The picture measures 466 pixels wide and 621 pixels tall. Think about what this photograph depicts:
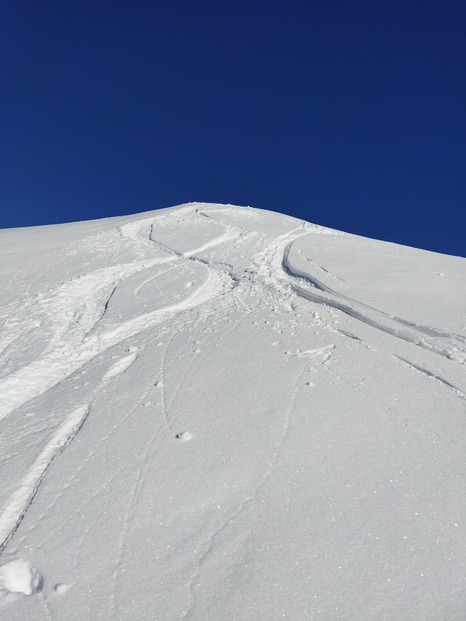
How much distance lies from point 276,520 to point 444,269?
251 inches

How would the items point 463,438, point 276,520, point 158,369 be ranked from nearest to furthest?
point 276,520, point 463,438, point 158,369

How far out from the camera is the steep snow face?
7.49ft

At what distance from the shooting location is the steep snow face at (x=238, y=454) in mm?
2283

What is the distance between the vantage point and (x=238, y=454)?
3.20 meters

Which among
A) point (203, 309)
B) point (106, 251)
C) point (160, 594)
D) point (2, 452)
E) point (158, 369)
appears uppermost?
point (106, 251)

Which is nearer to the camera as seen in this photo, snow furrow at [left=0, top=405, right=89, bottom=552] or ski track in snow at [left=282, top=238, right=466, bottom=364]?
snow furrow at [left=0, top=405, right=89, bottom=552]

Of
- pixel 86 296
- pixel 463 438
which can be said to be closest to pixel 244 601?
pixel 463 438

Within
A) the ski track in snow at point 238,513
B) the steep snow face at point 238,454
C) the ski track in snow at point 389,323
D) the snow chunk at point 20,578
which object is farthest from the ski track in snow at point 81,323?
the ski track in snow at point 238,513

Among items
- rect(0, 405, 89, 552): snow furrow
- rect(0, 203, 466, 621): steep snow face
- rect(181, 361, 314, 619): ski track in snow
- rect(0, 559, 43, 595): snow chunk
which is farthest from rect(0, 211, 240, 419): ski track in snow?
rect(181, 361, 314, 619): ski track in snow

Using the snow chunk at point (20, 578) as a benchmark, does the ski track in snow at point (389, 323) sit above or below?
above

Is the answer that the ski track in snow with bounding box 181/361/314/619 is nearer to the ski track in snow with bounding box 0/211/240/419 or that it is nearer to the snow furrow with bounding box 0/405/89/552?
the snow furrow with bounding box 0/405/89/552

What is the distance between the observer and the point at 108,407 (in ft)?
13.1

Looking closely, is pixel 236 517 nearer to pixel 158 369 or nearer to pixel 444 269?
pixel 158 369

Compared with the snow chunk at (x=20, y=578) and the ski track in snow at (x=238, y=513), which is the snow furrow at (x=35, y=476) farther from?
the ski track in snow at (x=238, y=513)
